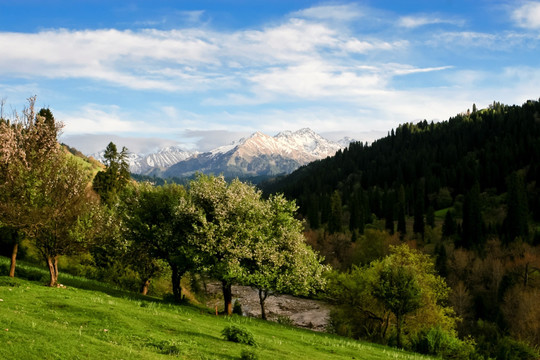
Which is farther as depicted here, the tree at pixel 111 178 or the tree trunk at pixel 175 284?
the tree at pixel 111 178

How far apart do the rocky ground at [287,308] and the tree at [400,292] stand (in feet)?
87.1

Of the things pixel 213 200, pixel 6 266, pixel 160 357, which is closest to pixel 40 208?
pixel 6 266

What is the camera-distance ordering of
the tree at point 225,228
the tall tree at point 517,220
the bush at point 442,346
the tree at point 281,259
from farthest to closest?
the tall tree at point 517,220 → the bush at point 442,346 → the tree at point 281,259 → the tree at point 225,228

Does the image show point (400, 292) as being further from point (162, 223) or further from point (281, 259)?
point (162, 223)

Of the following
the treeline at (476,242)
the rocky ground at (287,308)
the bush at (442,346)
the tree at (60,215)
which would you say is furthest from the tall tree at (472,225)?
the tree at (60,215)

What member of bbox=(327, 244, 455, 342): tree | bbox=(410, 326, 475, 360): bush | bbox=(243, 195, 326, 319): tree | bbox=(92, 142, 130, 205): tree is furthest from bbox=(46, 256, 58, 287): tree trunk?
bbox=(92, 142, 130, 205): tree

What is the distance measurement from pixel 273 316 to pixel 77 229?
5251cm

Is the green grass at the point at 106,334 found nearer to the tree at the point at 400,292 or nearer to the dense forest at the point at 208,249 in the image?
the dense forest at the point at 208,249

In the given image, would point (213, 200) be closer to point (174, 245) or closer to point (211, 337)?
point (174, 245)

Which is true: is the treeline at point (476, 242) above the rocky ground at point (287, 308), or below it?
above

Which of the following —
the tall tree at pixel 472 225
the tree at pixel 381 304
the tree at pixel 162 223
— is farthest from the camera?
the tall tree at pixel 472 225

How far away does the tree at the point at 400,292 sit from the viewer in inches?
1854

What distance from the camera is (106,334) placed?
1973 cm

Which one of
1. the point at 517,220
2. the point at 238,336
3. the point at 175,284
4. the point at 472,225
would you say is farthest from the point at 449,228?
the point at 238,336
